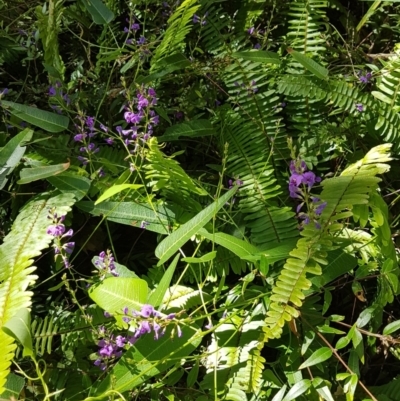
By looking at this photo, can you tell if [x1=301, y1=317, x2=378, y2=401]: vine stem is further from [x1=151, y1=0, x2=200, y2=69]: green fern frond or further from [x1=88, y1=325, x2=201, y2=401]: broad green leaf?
[x1=151, y1=0, x2=200, y2=69]: green fern frond

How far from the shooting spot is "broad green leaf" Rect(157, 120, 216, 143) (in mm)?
1340

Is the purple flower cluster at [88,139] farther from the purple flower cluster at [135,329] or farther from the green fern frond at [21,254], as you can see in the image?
the purple flower cluster at [135,329]

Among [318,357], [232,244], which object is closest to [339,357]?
[318,357]

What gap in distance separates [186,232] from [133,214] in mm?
218

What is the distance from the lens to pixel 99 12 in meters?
1.40

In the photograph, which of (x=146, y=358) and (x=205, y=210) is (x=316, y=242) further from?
(x=146, y=358)

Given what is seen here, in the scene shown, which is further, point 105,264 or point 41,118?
point 41,118

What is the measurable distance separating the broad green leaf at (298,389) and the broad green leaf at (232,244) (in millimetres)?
273

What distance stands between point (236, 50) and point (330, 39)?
0.34 metres

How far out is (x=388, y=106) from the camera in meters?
1.35

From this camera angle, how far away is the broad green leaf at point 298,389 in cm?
100

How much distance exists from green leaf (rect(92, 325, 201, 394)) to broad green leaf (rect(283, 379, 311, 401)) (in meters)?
0.21

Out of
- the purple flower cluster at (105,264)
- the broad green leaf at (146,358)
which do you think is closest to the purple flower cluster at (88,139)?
the purple flower cluster at (105,264)

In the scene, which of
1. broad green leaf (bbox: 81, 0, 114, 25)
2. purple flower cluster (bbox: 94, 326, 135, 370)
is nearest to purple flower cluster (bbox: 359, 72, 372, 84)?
broad green leaf (bbox: 81, 0, 114, 25)
